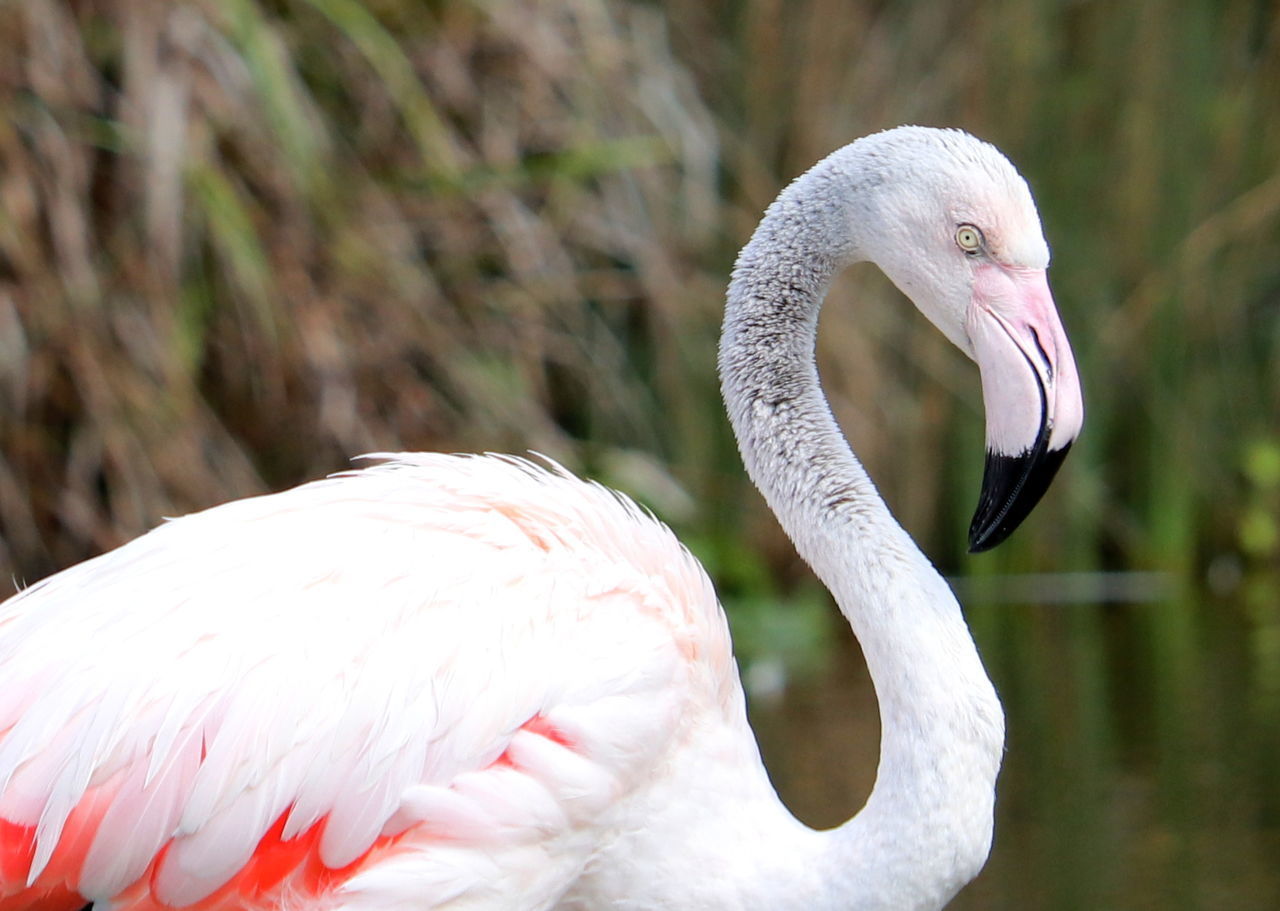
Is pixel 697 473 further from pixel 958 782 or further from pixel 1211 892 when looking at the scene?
pixel 958 782

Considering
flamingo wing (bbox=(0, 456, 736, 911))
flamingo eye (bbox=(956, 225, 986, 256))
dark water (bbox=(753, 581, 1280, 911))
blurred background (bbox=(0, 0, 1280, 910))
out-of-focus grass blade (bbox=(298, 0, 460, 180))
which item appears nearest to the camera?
flamingo wing (bbox=(0, 456, 736, 911))

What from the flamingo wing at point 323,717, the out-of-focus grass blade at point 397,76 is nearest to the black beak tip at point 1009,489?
the flamingo wing at point 323,717

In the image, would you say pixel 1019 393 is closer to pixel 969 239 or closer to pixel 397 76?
pixel 969 239

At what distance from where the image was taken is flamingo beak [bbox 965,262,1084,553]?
2.61 meters

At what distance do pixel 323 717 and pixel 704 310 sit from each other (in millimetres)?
3490

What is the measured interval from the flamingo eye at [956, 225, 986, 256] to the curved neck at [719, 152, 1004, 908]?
0.65 ft

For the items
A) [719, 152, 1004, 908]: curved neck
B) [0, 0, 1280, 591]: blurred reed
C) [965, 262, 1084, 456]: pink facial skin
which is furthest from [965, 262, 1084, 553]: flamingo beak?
[0, 0, 1280, 591]: blurred reed

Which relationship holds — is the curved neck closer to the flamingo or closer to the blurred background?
the flamingo

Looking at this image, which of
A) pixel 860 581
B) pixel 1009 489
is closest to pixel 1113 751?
pixel 860 581

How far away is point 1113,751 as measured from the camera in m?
4.68

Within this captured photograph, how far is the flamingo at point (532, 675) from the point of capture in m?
2.54

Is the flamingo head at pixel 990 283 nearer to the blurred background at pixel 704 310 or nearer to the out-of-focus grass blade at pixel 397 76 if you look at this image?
the blurred background at pixel 704 310

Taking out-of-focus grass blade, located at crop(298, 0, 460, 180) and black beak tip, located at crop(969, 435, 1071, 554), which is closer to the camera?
black beak tip, located at crop(969, 435, 1071, 554)

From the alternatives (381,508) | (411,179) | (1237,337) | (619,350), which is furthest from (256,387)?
(1237,337)
